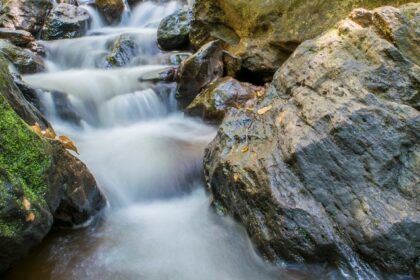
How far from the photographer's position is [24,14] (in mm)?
11102

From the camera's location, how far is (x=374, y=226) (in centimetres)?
280

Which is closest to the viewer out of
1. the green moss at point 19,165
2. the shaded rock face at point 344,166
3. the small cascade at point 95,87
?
the green moss at point 19,165

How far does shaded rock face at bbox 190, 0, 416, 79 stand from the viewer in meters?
6.11

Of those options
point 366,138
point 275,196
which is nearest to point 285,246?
point 275,196

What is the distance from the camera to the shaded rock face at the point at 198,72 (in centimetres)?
681

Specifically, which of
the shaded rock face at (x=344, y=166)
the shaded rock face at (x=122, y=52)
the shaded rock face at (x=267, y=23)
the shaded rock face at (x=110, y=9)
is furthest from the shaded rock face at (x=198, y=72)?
the shaded rock face at (x=110, y=9)

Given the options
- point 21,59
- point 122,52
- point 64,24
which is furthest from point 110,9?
point 21,59

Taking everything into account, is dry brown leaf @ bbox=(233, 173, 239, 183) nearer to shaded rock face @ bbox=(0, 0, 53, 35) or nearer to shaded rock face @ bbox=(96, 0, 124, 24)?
shaded rock face @ bbox=(0, 0, 53, 35)

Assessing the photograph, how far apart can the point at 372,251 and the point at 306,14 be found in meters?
4.63

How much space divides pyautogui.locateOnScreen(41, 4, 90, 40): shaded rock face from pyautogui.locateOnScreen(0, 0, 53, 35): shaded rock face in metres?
0.30

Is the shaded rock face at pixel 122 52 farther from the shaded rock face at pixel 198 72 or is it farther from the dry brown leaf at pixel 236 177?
the dry brown leaf at pixel 236 177

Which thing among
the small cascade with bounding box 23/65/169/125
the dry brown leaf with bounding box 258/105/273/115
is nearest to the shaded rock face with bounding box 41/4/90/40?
the small cascade with bounding box 23/65/169/125

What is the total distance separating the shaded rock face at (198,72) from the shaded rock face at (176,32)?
2.52m

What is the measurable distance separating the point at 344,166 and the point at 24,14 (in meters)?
11.3
